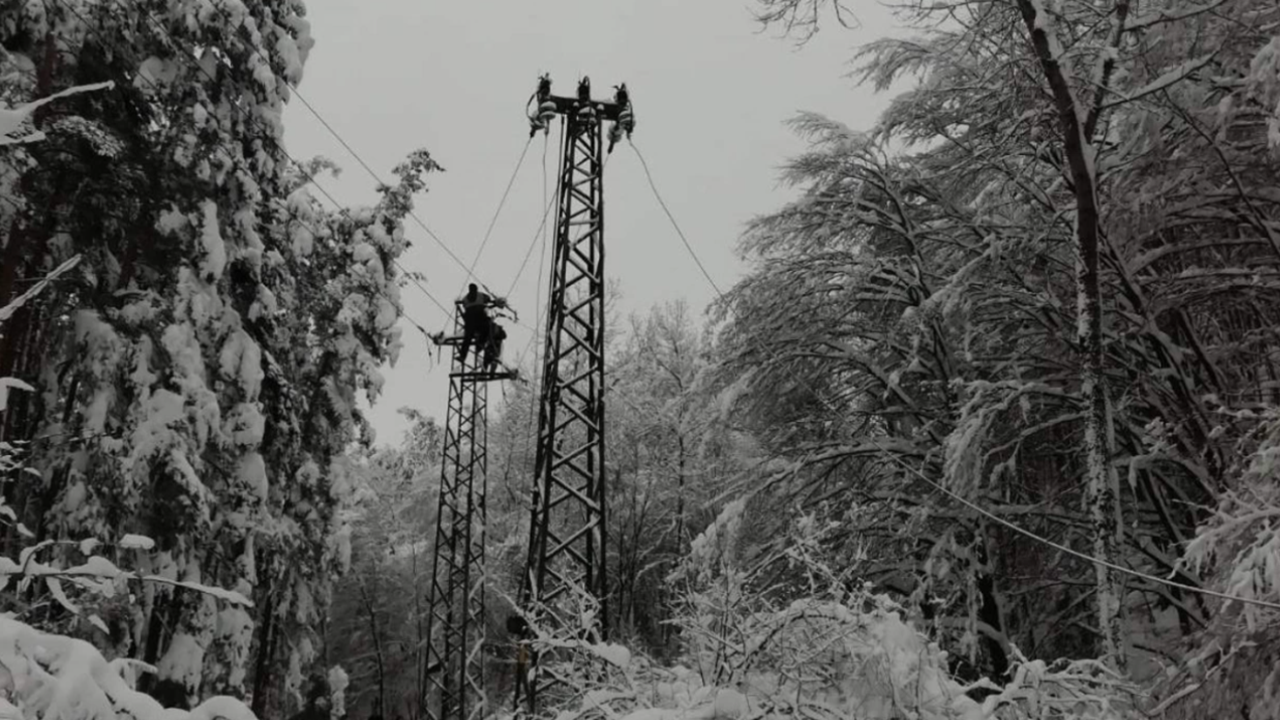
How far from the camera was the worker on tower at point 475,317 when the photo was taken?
46.9 feet

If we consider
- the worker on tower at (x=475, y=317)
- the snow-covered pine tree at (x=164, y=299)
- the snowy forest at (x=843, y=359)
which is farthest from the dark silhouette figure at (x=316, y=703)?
the worker on tower at (x=475, y=317)

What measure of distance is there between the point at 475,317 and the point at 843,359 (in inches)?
260

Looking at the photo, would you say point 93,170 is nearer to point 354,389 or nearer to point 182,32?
point 182,32

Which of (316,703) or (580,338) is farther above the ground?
(580,338)

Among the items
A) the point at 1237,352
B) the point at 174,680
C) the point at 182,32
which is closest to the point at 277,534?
the point at 174,680

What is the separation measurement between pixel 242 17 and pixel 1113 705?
12.2 meters

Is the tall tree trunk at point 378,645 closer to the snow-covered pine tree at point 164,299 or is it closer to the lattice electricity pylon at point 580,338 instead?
the snow-covered pine tree at point 164,299

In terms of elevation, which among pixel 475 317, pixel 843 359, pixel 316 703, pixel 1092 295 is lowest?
pixel 316 703

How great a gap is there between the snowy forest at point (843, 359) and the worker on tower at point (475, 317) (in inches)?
82.4

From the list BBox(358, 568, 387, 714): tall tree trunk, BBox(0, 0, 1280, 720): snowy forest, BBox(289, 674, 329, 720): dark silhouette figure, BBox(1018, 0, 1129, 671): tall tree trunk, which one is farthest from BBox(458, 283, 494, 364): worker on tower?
BBox(358, 568, 387, 714): tall tree trunk

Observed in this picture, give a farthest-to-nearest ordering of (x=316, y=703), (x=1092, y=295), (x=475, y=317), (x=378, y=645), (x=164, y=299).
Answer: (x=378, y=645), (x=316, y=703), (x=475, y=317), (x=164, y=299), (x=1092, y=295)

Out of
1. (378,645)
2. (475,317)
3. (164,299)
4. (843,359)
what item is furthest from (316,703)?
(378,645)

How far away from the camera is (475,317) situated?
14.5 metres

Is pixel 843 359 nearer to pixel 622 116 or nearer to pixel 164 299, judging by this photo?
pixel 622 116
